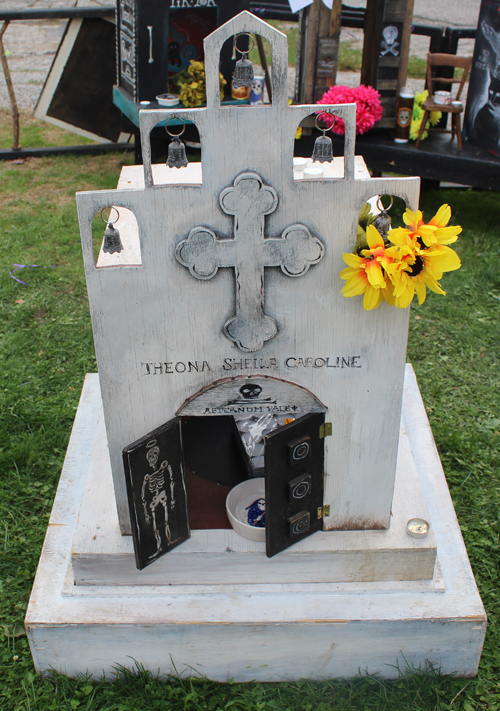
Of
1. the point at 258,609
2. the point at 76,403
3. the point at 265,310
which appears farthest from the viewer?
the point at 76,403

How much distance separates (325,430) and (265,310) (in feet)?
1.63

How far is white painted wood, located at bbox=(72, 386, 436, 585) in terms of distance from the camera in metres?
2.52

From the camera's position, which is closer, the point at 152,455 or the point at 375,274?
the point at 375,274

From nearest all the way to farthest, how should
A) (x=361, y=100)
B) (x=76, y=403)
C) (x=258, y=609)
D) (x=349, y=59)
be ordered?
(x=258, y=609)
(x=76, y=403)
(x=361, y=100)
(x=349, y=59)

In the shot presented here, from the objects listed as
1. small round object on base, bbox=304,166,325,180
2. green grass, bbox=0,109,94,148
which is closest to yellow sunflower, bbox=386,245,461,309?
small round object on base, bbox=304,166,325,180

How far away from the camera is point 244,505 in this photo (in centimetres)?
277

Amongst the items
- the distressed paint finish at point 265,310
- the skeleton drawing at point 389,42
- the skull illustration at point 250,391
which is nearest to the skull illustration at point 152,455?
the distressed paint finish at point 265,310

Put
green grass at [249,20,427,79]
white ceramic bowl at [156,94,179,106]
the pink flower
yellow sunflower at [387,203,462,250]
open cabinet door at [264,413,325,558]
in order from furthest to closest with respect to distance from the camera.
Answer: green grass at [249,20,427,79] < white ceramic bowl at [156,94,179,106] < the pink flower < open cabinet door at [264,413,325,558] < yellow sunflower at [387,203,462,250]

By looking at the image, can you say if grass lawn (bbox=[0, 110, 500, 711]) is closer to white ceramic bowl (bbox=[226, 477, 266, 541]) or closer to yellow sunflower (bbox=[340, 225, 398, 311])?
white ceramic bowl (bbox=[226, 477, 266, 541])

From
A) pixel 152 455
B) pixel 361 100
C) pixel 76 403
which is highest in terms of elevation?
pixel 361 100

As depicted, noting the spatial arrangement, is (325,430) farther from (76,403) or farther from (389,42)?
(389,42)

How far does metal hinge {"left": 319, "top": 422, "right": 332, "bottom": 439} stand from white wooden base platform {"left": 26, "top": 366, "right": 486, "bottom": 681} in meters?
0.44

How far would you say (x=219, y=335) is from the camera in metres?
2.23

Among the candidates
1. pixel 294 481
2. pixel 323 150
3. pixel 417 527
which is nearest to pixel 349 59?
pixel 323 150
